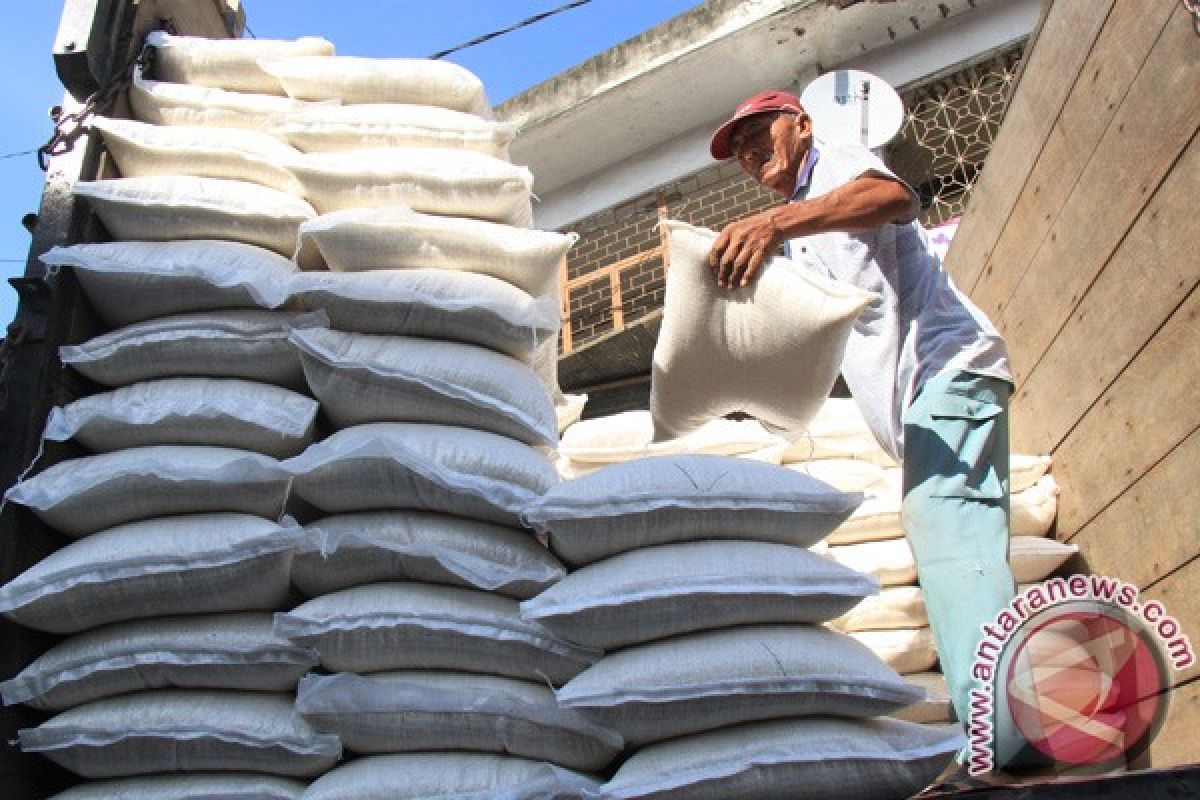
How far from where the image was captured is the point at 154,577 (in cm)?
142

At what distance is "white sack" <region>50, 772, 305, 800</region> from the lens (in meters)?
1.32

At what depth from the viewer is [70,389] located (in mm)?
1662

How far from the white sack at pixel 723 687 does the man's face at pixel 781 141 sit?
1014mm

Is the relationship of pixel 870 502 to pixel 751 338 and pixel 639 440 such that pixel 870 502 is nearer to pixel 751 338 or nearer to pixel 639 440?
pixel 639 440

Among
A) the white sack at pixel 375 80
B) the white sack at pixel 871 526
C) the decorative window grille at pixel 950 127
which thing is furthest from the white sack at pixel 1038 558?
the decorative window grille at pixel 950 127

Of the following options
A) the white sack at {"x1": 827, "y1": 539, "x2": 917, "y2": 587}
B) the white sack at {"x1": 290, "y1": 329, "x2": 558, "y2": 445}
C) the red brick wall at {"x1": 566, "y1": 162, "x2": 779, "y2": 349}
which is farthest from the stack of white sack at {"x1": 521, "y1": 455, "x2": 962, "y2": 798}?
the red brick wall at {"x1": 566, "y1": 162, "x2": 779, "y2": 349}

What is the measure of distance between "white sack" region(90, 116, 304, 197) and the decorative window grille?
20.2 ft

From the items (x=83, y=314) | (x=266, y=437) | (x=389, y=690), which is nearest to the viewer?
(x=389, y=690)

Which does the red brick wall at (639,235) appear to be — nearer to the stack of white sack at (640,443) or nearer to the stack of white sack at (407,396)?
the stack of white sack at (640,443)

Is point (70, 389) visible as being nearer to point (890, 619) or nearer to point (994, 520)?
point (994, 520)

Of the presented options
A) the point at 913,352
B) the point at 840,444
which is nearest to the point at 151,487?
the point at 913,352

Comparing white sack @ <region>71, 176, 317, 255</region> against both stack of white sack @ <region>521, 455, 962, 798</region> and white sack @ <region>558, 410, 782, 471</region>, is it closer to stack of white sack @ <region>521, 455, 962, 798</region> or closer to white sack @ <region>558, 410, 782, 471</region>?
stack of white sack @ <region>521, 455, 962, 798</region>

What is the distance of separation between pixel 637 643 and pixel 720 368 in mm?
626

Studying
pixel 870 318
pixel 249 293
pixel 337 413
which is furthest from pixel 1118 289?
pixel 249 293
